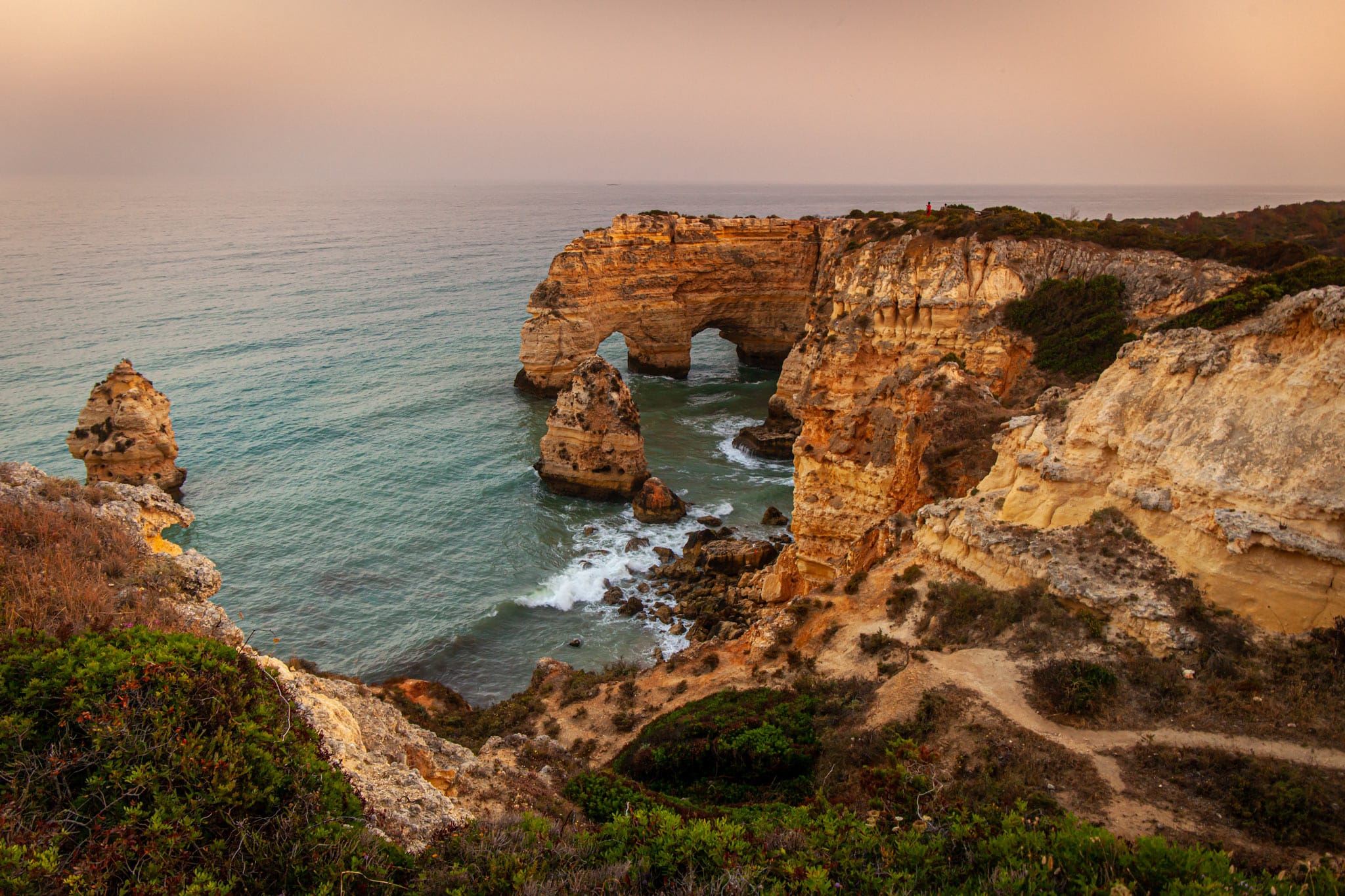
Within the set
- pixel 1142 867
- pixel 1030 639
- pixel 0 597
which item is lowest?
pixel 1030 639

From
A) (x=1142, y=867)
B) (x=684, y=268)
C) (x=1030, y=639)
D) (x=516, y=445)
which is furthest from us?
(x=684, y=268)

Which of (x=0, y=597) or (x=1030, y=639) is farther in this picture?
(x=1030, y=639)

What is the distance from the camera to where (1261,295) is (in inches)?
581

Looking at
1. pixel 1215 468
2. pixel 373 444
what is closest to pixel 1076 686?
pixel 1215 468

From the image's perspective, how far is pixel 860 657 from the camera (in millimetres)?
14008

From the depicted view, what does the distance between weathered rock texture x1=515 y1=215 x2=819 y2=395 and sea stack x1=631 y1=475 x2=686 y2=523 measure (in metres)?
18.8

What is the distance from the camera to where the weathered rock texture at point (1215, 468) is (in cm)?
1084

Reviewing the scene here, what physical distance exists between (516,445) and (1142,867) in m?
37.8

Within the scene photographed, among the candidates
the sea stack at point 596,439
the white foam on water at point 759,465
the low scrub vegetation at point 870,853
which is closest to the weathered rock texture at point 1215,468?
the low scrub vegetation at point 870,853

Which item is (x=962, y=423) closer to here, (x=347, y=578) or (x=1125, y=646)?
(x=1125, y=646)

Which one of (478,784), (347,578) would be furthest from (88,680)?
(347,578)

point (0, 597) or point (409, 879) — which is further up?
point (0, 597)

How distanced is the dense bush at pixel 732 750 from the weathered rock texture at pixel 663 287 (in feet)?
125

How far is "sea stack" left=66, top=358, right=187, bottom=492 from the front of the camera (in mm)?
32812
